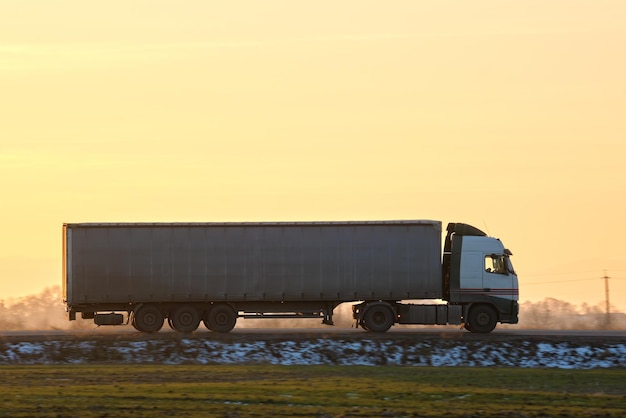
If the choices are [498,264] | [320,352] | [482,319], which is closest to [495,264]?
[498,264]

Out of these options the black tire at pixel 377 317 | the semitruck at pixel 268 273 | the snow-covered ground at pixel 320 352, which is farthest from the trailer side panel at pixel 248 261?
the snow-covered ground at pixel 320 352

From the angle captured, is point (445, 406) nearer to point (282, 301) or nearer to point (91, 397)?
point (91, 397)

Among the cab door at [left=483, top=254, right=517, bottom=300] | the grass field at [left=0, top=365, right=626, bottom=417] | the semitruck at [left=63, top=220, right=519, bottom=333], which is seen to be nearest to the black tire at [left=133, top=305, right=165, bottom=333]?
the semitruck at [left=63, top=220, right=519, bottom=333]

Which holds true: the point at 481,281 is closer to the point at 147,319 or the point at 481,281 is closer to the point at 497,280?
the point at 497,280

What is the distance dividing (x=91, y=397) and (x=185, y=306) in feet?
62.8

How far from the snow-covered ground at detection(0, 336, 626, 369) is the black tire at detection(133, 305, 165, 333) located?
323 centimetres

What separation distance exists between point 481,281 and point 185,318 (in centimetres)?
1091

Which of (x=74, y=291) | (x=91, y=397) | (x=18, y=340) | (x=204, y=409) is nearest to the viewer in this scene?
(x=204, y=409)

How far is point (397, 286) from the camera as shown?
43906 mm

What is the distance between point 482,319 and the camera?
44.5 metres

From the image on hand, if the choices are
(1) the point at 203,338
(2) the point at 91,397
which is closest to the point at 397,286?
(1) the point at 203,338

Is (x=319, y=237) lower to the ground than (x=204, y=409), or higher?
higher

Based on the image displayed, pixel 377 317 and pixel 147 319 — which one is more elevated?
pixel 377 317

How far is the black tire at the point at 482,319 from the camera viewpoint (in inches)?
1751
